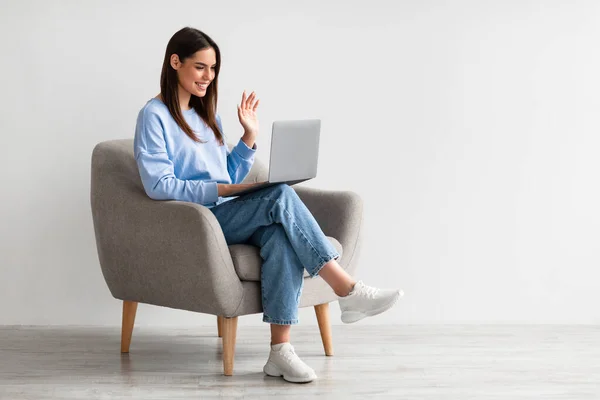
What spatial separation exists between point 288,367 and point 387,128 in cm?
135

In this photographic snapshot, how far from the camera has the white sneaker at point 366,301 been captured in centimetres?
273

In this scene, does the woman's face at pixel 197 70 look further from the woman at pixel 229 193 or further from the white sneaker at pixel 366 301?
the white sneaker at pixel 366 301

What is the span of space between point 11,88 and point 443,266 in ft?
6.41

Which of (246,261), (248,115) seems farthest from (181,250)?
(248,115)

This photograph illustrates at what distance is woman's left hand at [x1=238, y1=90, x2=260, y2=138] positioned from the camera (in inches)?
123

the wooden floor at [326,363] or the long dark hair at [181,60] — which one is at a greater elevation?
the long dark hair at [181,60]

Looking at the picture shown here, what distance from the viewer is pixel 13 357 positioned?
10.2 feet

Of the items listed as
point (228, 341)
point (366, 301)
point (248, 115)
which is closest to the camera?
point (366, 301)

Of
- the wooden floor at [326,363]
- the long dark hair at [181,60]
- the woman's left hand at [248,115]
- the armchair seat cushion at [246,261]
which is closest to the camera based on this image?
the wooden floor at [326,363]

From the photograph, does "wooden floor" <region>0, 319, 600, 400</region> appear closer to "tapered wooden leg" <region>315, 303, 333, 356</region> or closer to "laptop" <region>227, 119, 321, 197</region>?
"tapered wooden leg" <region>315, 303, 333, 356</region>

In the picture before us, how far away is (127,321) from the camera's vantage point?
318 cm

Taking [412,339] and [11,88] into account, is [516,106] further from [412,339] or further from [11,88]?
[11,88]

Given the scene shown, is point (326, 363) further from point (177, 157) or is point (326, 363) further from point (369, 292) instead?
point (177, 157)

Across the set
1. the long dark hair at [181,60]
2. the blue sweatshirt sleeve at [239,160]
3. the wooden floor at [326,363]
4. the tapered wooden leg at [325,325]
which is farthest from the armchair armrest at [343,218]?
the long dark hair at [181,60]
